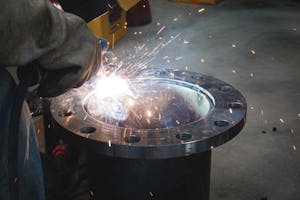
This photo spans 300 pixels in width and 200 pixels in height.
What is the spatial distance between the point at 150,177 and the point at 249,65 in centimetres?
294

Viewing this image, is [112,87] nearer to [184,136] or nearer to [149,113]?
[149,113]

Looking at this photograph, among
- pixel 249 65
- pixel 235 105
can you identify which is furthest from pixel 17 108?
pixel 249 65

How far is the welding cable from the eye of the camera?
115 cm

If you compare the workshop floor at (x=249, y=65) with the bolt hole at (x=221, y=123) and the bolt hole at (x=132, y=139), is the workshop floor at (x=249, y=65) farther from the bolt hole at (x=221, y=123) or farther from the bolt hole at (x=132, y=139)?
the bolt hole at (x=132, y=139)

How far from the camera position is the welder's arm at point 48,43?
998 mm

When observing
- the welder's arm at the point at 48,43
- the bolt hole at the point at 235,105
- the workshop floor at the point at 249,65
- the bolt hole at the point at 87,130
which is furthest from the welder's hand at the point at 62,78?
the workshop floor at the point at 249,65

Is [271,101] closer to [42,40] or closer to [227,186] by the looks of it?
[227,186]

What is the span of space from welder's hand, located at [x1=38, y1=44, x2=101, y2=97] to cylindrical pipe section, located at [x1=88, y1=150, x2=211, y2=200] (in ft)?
1.29

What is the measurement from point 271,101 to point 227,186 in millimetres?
1178

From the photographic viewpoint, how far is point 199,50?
469cm

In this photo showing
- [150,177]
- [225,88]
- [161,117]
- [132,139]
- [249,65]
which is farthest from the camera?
[249,65]

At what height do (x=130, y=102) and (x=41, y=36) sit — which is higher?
(x=41, y=36)

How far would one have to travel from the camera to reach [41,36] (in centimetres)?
107

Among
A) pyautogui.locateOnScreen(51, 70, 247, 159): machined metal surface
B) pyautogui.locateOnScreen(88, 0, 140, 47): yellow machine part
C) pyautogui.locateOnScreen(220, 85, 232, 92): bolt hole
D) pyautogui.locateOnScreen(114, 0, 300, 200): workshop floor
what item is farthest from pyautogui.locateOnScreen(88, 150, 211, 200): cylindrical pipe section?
pyautogui.locateOnScreen(88, 0, 140, 47): yellow machine part
